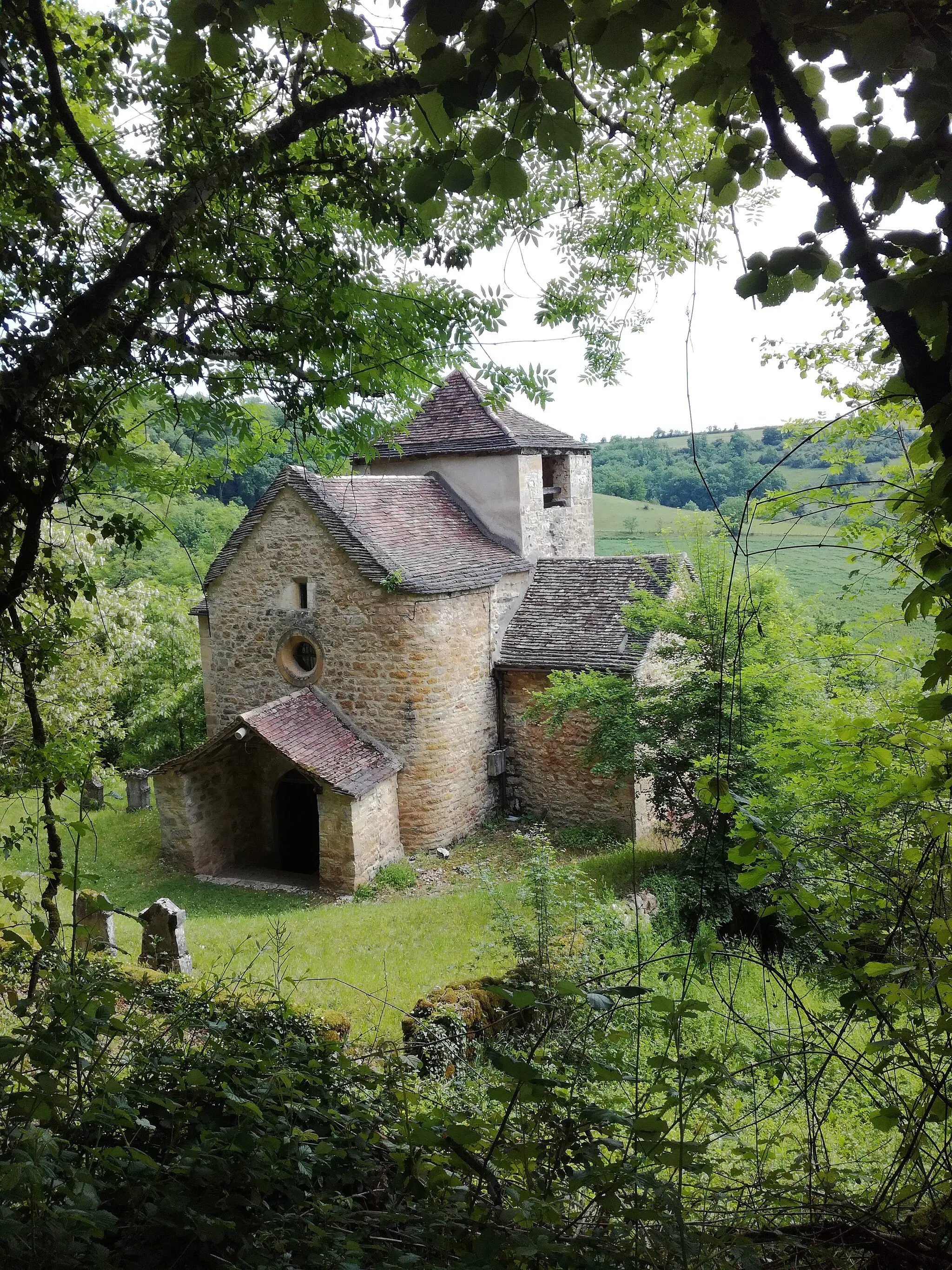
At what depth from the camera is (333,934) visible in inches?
365

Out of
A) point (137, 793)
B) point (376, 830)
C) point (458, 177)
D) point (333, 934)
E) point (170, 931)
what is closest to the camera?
point (458, 177)

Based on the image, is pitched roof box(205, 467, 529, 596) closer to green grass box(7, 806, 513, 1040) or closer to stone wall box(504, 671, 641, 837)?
stone wall box(504, 671, 641, 837)

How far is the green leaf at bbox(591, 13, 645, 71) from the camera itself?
1.36 meters

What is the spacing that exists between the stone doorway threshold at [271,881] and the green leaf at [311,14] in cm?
1119

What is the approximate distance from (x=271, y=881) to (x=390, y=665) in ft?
12.8

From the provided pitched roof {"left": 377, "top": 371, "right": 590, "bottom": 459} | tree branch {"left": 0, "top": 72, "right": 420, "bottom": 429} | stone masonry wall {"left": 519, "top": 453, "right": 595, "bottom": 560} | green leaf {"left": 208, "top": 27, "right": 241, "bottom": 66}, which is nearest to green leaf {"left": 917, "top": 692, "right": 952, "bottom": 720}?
green leaf {"left": 208, "top": 27, "right": 241, "bottom": 66}

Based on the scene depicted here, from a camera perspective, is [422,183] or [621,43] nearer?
[621,43]

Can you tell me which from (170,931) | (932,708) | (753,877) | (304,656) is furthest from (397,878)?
(932,708)

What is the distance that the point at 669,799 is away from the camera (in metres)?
10.4

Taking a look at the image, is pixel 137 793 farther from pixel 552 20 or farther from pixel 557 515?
pixel 552 20

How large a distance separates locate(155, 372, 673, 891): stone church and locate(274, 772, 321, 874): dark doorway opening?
0.03 meters

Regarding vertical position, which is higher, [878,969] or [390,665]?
[390,665]

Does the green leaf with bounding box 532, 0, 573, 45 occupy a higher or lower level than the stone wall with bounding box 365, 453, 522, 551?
lower

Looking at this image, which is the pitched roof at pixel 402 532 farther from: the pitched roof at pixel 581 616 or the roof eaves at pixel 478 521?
the pitched roof at pixel 581 616
